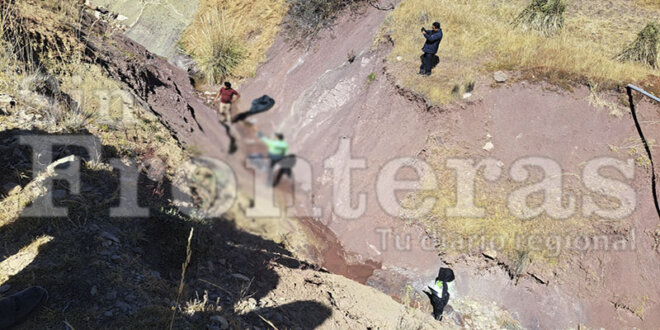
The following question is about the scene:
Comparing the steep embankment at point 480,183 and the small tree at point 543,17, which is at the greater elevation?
the small tree at point 543,17

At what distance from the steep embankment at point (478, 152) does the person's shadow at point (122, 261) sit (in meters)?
2.29

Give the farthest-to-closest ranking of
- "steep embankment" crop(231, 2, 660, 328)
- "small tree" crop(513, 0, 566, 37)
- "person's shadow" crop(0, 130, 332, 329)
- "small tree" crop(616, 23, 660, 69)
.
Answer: "small tree" crop(513, 0, 566, 37), "small tree" crop(616, 23, 660, 69), "steep embankment" crop(231, 2, 660, 328), "person's shadow" crop(0, 130, 332, 329)

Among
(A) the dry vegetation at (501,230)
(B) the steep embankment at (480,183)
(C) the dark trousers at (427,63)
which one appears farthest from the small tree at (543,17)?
(A) the dry vegetation at (501,230)

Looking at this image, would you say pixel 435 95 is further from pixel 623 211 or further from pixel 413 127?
pixel 623 211

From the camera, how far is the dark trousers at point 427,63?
844 centimetres

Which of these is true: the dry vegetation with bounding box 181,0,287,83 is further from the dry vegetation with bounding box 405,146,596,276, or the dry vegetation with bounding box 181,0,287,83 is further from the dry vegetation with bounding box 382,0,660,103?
the dry vegetation with bounding box 405,146,596,276

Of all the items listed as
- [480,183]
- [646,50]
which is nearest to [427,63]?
[480,183]

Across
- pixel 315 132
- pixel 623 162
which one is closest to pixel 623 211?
pixel 623 162

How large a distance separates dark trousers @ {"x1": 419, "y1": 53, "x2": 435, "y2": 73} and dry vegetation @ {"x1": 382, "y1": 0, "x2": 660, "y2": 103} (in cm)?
23

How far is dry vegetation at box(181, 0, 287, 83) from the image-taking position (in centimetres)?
1027

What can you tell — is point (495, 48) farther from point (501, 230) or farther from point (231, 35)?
point (231, 35)

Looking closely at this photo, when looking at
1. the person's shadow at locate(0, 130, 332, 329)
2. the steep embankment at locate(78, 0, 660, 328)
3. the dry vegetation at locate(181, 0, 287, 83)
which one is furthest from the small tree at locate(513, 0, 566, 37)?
the person's shadow at locate(0, 130, 332, 329)

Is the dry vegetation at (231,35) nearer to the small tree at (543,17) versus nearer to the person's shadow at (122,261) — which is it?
the person's shadow at (122,261)

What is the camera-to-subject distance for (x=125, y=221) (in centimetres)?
531
